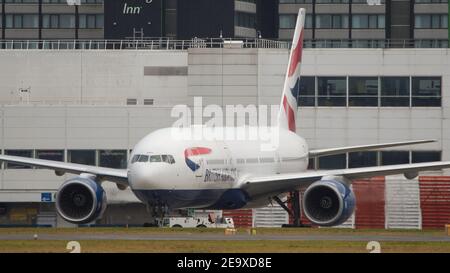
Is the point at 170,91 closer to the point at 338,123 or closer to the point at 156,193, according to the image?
the point at 338,123

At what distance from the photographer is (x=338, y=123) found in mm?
102312

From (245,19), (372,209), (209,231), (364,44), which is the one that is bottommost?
(372,209)

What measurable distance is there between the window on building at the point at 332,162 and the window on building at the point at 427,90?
20.5 feet

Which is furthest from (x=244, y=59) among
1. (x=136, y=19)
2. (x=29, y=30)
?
(x=29, y=30)

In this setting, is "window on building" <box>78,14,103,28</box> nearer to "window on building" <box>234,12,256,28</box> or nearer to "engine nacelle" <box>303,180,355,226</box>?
"window on building" <box>234,12,256,28</box>

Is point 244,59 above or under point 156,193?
above

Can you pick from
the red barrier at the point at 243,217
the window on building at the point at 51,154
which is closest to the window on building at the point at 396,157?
the red barrier at the point at 243,217

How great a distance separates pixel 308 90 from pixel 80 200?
36285 mm

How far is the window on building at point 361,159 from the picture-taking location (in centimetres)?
10350

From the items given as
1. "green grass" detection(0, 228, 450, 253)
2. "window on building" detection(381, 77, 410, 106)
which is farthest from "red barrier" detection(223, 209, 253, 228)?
"green grass" detection(0, 228, 450, 253)

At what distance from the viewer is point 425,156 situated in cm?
10244

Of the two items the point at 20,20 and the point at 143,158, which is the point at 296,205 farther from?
the point at 20,20

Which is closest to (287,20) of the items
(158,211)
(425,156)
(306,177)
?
(425,156)
